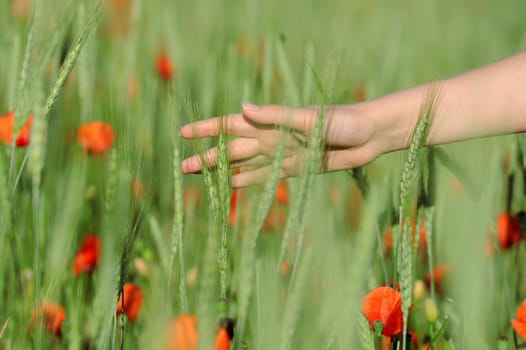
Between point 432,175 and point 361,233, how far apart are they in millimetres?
316

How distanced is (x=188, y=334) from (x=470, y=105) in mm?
415

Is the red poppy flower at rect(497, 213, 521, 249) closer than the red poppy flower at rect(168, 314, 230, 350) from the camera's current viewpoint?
No

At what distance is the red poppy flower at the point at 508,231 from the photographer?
0.87 m

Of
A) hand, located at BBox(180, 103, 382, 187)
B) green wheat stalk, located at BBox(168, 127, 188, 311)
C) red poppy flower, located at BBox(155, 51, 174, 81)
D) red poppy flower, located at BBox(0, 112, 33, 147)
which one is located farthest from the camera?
red poppy flower, located at BBox(155, 51, 174, 81)

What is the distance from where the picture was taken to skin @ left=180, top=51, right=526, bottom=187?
767 millimetres

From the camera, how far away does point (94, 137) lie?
93cm

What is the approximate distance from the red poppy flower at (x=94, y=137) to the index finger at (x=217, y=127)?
0.19 meters

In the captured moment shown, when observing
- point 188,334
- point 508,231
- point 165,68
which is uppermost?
point 165,68

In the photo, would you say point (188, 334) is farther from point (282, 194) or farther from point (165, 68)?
point (165, 68)

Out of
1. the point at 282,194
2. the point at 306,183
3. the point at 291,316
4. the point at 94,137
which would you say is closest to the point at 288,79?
the point at 282,194

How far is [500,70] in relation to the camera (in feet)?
2.55

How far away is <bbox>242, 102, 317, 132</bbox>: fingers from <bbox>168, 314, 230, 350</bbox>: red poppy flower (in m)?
0.19

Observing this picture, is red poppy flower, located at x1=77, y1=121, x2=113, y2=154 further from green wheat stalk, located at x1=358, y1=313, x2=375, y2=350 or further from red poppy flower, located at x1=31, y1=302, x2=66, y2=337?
green wheat stalk, located at x1=358, y1=313, x2=375, y2=350

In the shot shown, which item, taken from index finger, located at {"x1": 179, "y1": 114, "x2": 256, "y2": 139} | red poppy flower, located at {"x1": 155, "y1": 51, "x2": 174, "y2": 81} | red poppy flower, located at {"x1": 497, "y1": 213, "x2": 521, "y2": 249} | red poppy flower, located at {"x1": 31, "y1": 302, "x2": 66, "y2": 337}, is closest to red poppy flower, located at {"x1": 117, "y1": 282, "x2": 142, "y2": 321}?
red poppy flower, located at {"x1": 31, "y1": 302, "x2": 66, "y2": 337}
